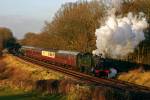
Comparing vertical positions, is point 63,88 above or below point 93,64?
below

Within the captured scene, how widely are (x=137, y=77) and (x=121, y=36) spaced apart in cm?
797

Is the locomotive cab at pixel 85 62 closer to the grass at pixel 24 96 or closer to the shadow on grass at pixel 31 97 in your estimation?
the grass at pixel 24 96

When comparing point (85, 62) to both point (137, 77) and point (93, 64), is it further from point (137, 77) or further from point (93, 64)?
point (137, 77)

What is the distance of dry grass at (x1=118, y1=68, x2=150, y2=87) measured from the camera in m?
33.4

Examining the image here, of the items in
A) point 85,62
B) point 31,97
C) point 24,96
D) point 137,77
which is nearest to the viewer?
point 31,97

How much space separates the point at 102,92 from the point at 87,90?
104cm

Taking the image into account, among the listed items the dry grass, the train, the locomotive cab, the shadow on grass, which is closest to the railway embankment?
the shadow on grass

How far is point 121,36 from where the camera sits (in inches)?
1658

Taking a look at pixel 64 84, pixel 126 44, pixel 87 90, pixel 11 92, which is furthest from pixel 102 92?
pixel 126 44

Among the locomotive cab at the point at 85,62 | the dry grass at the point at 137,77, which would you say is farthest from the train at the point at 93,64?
the dry grass at the point at 137,77

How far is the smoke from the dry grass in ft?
17.7

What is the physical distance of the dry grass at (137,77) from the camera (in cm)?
3337

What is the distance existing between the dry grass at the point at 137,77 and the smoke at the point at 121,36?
17.7ft

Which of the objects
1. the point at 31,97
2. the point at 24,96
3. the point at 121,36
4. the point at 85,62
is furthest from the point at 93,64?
the point at 31,97
